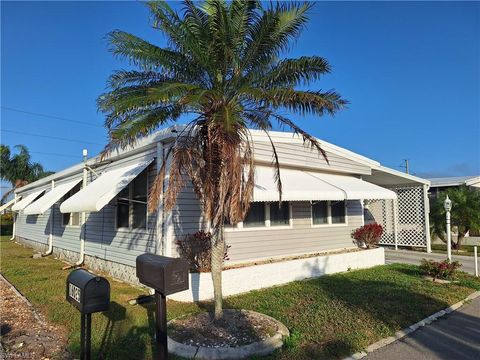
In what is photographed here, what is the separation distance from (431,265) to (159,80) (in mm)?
9248

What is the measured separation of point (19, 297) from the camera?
873 cm

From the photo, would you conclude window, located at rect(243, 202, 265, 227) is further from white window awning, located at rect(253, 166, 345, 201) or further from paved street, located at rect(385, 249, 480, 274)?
paved street, located at rect(385, 249, 480, 274)

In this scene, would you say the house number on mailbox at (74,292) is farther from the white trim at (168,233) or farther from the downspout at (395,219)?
the downspout at (395,219)

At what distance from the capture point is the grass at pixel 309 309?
571 centimetres

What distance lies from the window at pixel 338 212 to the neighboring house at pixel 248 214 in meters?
0.04

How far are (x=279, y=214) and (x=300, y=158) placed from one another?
2044 millimetres

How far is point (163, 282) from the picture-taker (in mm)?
4234

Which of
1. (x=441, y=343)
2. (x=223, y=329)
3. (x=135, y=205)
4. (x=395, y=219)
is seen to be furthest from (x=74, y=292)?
(x=395, y=219)

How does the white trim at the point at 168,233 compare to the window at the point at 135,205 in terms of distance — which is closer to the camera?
the white trim at the point at 168,233

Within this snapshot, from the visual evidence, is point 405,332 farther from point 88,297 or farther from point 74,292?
point 74,292

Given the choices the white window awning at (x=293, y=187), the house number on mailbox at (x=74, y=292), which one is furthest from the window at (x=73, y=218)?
the house number on mailbox at (x=74, y=292)

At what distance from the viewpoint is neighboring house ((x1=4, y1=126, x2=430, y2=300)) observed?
368 inches

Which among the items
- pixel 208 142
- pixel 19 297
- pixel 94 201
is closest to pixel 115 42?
pixel 208 142

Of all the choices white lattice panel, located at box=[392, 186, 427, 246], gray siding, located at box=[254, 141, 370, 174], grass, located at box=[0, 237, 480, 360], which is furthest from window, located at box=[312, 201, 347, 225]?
white lattice panel, located at box=[392, 186, 427, 246]
